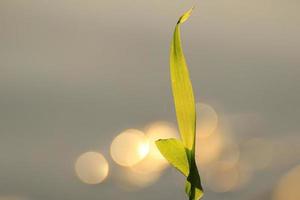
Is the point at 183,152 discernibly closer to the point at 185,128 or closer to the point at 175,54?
the point at 185,128

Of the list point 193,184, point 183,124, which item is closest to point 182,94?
point 183,124

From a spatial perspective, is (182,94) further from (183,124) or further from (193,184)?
(193,184)

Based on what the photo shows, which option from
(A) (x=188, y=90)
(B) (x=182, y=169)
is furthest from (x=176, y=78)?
(B) (x=182, y=169)

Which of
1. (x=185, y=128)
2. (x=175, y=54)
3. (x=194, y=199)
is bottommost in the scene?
(x=194, y=199)

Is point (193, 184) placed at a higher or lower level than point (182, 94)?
lower

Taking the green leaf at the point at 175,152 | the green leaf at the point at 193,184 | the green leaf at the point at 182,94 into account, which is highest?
the green leaf at the point at 182,94
